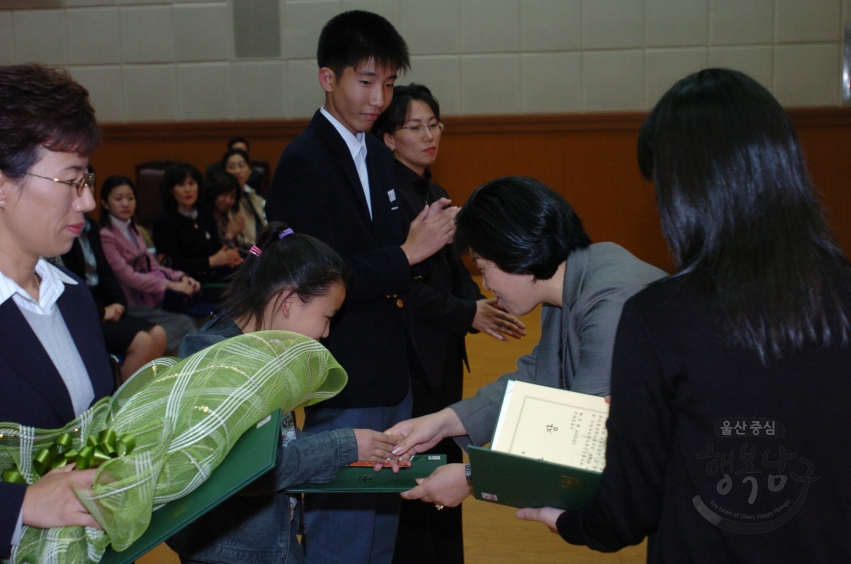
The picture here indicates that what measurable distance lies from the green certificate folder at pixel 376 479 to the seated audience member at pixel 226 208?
146 inches

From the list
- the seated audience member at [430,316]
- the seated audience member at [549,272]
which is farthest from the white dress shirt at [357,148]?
the seated audience member at [549,272]

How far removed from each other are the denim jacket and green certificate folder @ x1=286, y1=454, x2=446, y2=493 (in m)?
0.02

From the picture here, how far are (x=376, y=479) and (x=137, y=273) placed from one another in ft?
11.0

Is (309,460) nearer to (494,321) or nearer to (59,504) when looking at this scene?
(59,504)

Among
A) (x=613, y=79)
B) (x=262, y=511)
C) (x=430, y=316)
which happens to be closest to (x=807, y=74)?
(x=613, y=79)

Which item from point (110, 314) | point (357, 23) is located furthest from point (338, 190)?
point (110, 314)

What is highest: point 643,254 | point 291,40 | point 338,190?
point 291,40


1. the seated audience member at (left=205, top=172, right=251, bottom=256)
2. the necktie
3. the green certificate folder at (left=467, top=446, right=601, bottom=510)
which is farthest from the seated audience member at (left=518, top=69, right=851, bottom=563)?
the seated audience member at (left=205, top=172, right=251, bottom=256)

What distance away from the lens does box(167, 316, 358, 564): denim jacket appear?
5.25 ft

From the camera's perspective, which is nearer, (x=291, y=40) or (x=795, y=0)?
(x=795, y=0)

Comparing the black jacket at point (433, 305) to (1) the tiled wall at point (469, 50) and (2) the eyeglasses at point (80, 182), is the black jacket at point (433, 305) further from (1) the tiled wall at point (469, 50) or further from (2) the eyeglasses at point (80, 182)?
(1) the tiled wall at point (469, 50)

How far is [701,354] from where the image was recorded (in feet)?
3.28

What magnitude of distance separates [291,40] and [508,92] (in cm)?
202

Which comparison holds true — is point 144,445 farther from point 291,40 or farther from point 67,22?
point 67,22
